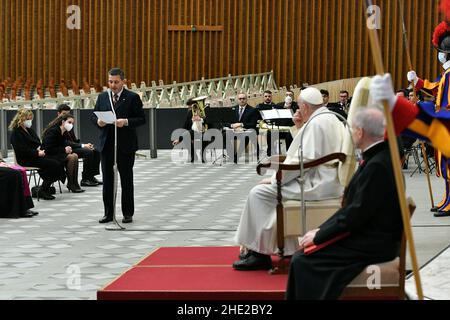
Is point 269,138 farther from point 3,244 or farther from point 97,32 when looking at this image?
point 97,32

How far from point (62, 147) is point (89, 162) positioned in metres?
0.75

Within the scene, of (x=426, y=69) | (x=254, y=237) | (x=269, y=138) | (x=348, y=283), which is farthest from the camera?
(x=426, y=69)

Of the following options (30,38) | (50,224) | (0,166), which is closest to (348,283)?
(50,224)

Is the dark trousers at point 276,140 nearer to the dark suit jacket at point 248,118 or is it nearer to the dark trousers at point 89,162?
the dark suit jacket at point 248,118

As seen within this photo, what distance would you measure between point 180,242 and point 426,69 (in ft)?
65.2

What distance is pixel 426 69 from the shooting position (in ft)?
88.0

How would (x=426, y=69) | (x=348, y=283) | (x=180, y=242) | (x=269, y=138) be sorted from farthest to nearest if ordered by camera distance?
(x=426, y=69), (x=269, y=138), (x=180, y=242), (x=348, y=283)

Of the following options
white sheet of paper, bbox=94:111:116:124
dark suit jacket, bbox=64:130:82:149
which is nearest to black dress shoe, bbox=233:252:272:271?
white sheet of paper, bbox=94:111:116:124

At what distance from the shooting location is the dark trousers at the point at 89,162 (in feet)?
40.8

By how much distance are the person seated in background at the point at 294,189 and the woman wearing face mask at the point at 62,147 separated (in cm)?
582

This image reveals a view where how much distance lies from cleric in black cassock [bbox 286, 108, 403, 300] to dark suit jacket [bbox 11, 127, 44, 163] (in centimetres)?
707

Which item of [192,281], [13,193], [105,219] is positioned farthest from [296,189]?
[13,193]

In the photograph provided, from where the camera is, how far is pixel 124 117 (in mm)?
9258

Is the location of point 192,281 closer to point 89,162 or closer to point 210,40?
point 89,162
